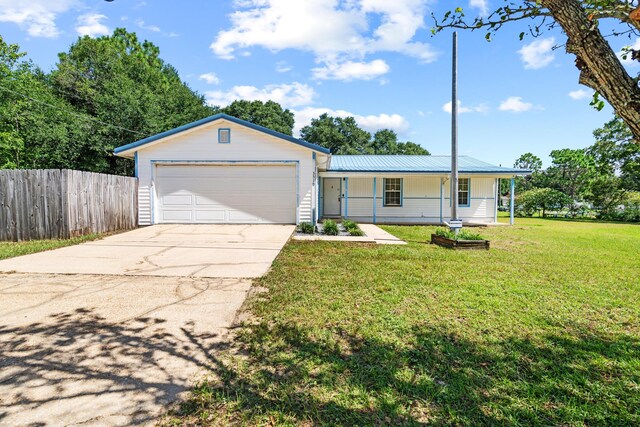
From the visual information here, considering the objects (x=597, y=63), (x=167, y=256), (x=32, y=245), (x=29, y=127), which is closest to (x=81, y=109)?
(x=29, y=127)

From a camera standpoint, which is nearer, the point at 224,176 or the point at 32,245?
the point at 32,245

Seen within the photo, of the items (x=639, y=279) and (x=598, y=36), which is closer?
(x=598, y=36)

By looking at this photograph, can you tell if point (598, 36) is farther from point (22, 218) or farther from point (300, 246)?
point (22, 218)

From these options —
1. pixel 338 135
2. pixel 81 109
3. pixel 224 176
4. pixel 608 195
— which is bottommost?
pixel 608 195

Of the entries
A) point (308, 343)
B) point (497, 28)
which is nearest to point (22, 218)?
point (308, 343)

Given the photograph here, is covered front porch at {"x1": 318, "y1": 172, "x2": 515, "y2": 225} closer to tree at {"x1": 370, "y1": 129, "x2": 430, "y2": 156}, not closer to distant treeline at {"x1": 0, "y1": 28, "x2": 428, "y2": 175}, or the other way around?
distant treeline at {"x1": 0, "y1": 28, "x2": 428, "y2": 175}

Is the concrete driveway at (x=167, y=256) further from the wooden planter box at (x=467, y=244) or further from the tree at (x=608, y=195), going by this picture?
the tree at (x=608, y=195)

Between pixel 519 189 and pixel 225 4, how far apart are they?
156 ft

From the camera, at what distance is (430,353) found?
9.20 ft

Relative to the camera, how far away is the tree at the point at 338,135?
4138cm

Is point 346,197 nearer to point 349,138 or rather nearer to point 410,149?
point 349,138

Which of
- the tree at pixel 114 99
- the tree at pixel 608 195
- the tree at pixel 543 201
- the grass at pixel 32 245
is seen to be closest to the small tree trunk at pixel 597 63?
the grass at pixel 32 245

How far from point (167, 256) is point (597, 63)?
6.97 metres

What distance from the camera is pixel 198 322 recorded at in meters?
3.39
